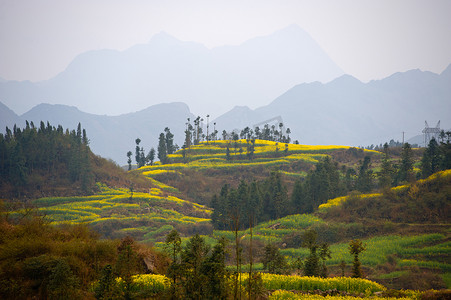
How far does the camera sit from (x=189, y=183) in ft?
223

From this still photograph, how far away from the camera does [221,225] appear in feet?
139

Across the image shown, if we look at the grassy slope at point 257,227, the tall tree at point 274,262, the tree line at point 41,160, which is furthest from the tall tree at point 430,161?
the tree line at point 41,160

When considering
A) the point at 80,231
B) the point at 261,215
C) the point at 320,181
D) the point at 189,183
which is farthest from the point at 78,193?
the point at 80,231

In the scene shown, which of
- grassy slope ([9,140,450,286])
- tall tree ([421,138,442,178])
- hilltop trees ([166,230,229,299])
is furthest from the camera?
A: tall tree ([421,138,442,178])

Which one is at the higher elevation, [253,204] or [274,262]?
[253,204]

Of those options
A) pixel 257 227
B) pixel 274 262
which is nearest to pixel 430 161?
pixel 257 227

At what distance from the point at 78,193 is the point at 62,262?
163ft

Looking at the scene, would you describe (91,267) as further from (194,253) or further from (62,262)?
(194,253)

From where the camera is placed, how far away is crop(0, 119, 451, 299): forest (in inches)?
368

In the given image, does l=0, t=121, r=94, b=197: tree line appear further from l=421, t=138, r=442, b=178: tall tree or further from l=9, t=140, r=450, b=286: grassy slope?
l=421, t=138, r=442, b=178: tall tree

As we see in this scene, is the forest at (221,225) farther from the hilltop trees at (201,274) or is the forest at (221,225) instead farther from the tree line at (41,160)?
the tree line at (41,160)

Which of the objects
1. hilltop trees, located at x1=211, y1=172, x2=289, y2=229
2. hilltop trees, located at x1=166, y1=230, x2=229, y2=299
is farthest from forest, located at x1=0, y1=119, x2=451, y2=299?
hilltop trees, located at x1=211, y1=172, x2=289, y2=229

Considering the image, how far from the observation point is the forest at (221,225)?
9.36 metres

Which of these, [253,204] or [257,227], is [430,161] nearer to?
[253,204]
